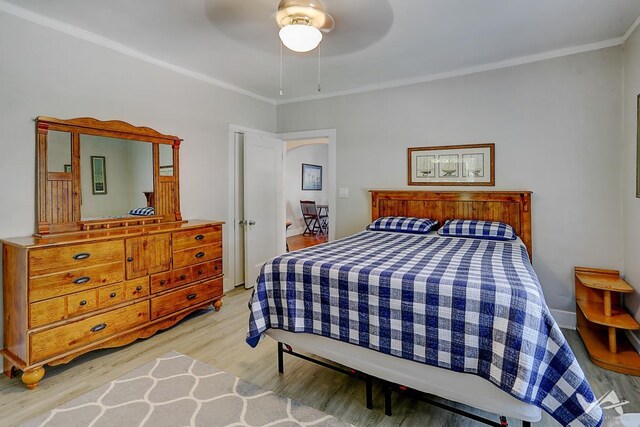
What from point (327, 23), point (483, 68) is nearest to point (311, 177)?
point (483, 68)

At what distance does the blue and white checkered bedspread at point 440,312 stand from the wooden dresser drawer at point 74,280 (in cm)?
121

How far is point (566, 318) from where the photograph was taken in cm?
313

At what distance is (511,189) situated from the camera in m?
3.34

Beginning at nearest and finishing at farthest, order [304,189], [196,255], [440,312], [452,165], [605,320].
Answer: [440,312], [605,320], [196,255], [452,165], [304,189]

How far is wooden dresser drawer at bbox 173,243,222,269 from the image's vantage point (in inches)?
120

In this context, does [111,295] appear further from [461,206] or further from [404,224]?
[461,206]

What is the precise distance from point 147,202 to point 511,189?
3505 mm

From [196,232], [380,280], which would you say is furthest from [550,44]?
[196,232]

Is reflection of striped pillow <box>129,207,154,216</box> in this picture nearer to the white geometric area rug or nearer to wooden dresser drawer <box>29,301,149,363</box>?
wooden dresser drawer <box>29,301,149,363</box>

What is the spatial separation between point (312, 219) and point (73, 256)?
6.53 meters

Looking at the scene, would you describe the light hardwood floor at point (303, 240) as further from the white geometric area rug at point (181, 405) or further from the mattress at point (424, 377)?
the mattress at point (424, 377)

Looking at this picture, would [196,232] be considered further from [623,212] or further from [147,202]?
[623,212]

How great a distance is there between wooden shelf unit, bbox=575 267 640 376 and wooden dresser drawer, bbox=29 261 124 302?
3579 millimetres

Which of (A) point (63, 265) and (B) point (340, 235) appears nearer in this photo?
(A) point (63, 265)
